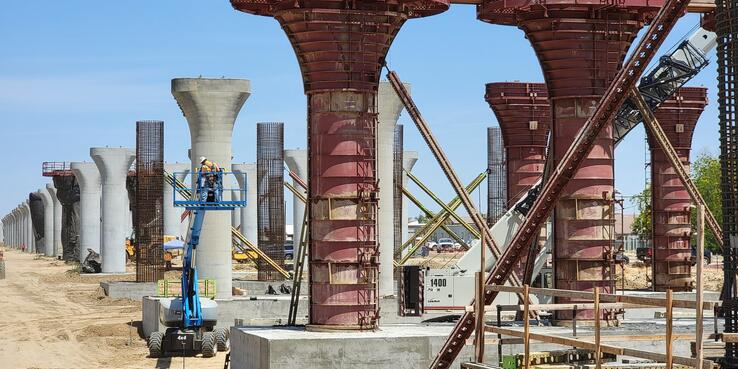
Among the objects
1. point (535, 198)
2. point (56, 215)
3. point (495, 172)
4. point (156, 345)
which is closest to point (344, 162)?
point (156, 345)

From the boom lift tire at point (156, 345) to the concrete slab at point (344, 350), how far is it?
340 inches

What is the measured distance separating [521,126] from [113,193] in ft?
115

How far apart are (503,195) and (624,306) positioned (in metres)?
43.2

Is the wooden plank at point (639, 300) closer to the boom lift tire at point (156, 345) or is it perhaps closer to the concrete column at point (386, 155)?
the boom lift tire at point (156, 345)

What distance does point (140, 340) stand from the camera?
47.7 meters

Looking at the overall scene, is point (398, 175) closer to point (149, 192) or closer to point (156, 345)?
point (149, 192)

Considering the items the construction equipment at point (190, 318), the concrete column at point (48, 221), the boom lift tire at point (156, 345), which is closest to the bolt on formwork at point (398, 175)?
the construction equipment at point (190, 318)

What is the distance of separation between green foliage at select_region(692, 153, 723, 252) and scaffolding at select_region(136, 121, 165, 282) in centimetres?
3940

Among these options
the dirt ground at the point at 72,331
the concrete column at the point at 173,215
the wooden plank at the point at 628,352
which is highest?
the concrete column at the point at 173,215

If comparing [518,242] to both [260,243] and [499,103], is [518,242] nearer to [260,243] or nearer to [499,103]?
[499,103]

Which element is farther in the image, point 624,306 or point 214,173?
point 214,173

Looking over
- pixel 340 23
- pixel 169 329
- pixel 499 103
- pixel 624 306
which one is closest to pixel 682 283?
pixel 499 103

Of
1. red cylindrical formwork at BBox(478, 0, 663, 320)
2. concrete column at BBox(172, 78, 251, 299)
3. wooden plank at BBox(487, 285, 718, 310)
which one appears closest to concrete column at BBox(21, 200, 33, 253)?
concrete column at BBox(172, 78, 251, 299)

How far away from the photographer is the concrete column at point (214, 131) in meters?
48.4
